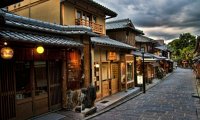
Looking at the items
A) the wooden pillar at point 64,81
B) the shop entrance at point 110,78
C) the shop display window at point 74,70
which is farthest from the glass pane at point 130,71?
the wooden pillar at point 64,81

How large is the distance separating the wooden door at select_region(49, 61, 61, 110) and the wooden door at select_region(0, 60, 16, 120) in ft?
8.92

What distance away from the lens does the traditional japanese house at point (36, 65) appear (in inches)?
381

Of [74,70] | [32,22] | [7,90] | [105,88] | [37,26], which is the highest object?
[32,22]

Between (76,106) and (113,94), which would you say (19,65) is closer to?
(76,106)

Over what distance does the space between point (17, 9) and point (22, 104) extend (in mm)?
11753

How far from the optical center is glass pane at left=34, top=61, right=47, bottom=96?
1166 cm

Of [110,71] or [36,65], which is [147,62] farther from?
[36,65]

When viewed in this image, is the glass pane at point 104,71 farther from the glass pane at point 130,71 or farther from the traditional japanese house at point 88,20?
the glass pane at point 130,71

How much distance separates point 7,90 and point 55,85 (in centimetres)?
346

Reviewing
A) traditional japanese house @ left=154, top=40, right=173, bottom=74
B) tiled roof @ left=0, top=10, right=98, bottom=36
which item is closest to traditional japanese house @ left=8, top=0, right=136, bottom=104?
tiled roof @ left=0, top=10, right=98, bottom=36

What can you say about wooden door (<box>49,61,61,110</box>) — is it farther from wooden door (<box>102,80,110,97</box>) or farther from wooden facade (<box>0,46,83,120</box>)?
wooden door (<box>102,80,110,97</box>)

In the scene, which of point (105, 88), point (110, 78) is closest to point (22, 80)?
point (105, 88)

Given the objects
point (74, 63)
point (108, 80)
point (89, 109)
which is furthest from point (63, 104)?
point (108, 80)

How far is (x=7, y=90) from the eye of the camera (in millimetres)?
9922
